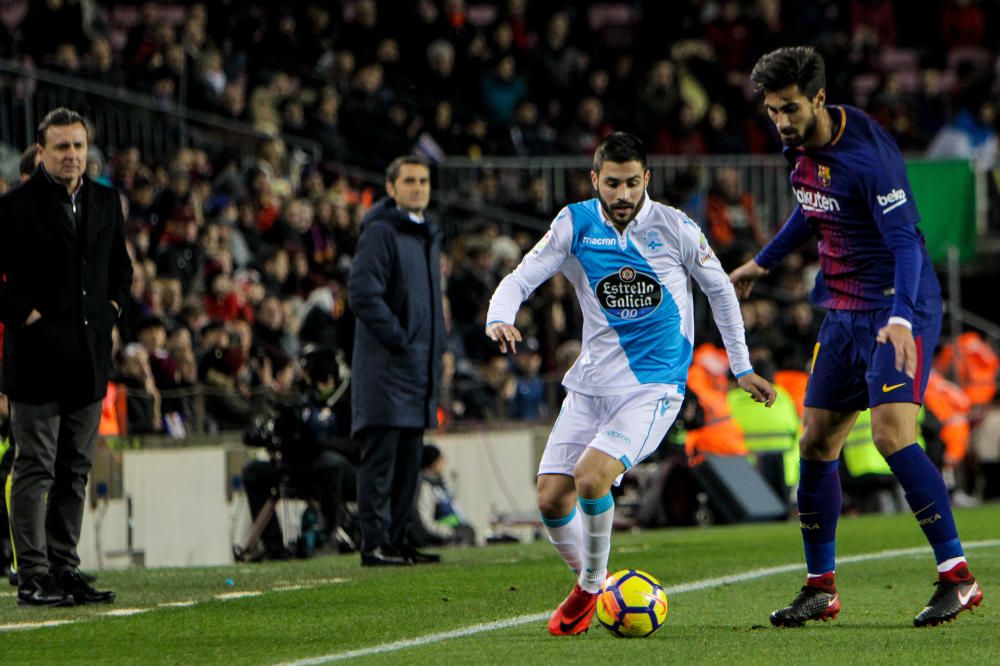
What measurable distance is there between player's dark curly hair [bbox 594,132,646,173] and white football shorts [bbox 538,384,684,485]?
36.5 inches

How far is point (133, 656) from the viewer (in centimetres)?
707

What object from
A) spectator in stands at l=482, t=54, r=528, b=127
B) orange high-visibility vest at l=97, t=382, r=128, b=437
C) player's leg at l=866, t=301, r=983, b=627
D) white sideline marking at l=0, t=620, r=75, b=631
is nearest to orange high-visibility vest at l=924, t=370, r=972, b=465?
spectator in stands at l=482, t=54, r=528, b=127

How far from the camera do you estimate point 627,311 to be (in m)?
7.76

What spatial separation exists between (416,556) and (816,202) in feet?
14.6

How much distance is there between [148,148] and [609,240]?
11.3 meters

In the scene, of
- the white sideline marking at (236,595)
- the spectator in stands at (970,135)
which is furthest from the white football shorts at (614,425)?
the spectator in stands at (970,135)

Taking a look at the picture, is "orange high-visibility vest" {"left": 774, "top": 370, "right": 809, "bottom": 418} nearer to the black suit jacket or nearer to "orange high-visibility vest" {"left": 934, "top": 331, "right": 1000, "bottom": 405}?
"orange high-visibility vest" {"left": 934, "top": 331, "right": 1000, "bottom": 405}

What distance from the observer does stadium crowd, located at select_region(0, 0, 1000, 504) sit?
15844mm

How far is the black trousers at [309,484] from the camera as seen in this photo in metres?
13.2

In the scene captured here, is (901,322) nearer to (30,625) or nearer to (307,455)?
(30,625)

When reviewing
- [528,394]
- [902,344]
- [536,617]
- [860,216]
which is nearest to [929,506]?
[902,344]

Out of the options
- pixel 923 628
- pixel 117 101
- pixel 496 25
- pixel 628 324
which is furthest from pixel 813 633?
pixel 496 25

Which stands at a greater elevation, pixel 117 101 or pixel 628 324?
pixel 117 101

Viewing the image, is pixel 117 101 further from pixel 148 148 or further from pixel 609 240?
pixel 609 240
